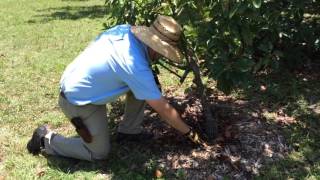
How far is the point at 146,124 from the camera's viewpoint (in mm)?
5090

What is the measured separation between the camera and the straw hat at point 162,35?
391 cm

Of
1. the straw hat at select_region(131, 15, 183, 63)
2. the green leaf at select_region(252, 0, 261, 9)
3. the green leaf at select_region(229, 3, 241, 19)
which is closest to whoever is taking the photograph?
the green leaf at select_region(252, 0, 261, 9)

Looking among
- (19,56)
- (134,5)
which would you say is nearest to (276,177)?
(134,5)

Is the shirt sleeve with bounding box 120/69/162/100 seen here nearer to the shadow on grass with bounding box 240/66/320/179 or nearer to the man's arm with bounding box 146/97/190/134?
the man's arm with bounding box 146/97/190/134

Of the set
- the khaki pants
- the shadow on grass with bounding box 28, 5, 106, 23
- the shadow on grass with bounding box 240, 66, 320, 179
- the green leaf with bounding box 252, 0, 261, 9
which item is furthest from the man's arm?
the shadow on grass with bounding box 28, 5, 106, 23

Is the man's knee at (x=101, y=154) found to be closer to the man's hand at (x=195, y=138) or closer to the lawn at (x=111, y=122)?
the lawn at (x=111, y=122)

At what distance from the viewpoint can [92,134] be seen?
14.2ft

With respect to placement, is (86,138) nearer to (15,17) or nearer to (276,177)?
(276,177)

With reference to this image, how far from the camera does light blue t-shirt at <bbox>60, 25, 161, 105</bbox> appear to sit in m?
3.83

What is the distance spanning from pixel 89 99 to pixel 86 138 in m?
0.34

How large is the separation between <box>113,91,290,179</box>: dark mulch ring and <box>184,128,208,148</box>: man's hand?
5 centimetres

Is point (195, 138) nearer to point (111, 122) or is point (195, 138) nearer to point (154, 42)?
point (154, 42)

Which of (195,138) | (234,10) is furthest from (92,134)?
(234,10)

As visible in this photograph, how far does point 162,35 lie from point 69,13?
32.8 ft
